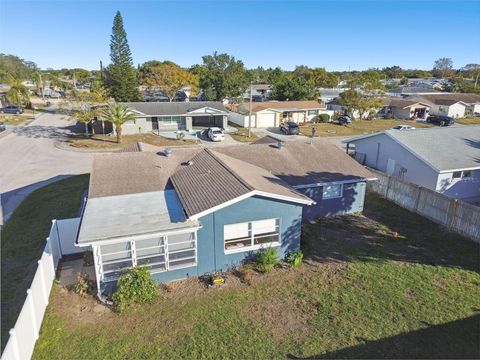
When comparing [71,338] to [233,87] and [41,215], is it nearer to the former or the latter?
[41,215]

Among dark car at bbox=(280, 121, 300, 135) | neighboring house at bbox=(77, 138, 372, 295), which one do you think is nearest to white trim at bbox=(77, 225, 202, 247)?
neighboring house at bbox=(77, 138, 372, 295)

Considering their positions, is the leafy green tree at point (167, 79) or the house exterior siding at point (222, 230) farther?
A: the leafy green tree at point (167, 79)

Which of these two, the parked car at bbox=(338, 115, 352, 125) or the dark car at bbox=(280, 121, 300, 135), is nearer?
the dark car at bbox=(280, 121, 300, 135)

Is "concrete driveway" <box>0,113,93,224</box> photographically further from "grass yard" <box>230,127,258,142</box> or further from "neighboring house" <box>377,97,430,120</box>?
"neighboring house" <box>377,97,430,120</box>

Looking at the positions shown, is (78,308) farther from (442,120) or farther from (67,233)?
(442,120)

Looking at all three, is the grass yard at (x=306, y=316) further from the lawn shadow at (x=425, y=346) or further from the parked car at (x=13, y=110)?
the parked car at (x=13, y=110)

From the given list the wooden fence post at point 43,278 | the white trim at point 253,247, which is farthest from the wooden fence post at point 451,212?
the wooden fence post at point 43,278

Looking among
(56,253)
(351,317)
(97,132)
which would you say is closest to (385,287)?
(351,317)
